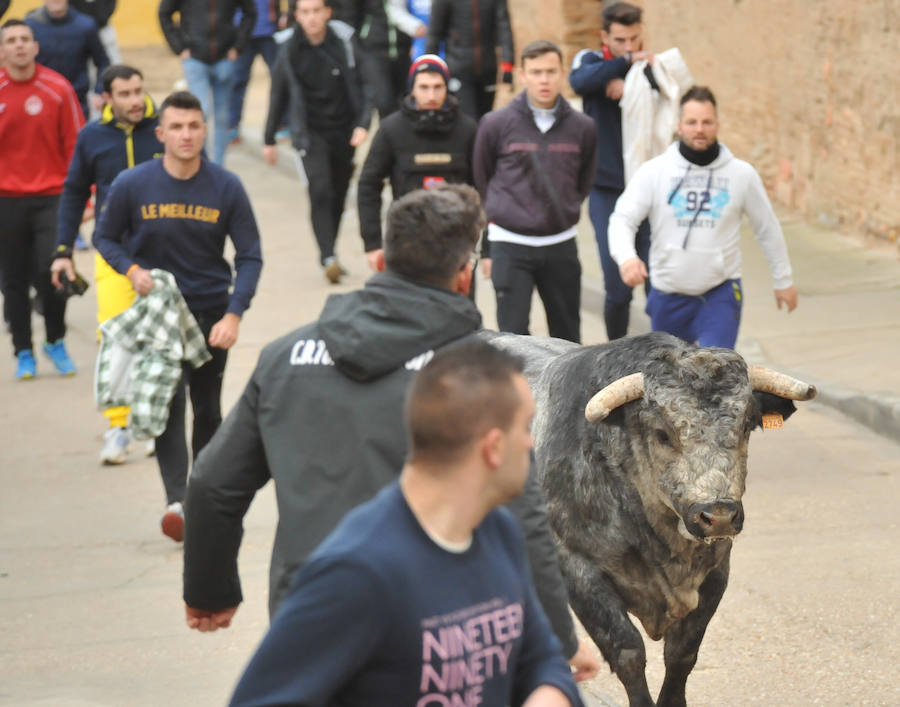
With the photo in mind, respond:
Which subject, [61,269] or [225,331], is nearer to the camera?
[225,331]

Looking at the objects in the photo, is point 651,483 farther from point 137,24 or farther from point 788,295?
point 137,24

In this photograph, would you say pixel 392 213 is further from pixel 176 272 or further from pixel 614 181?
pixel 614 181

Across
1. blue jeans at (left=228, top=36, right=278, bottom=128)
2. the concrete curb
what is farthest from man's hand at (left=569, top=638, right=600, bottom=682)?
blue jeans at (left=228, top=36, right=278, bottom=128)

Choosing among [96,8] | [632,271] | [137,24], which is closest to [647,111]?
[632,271]

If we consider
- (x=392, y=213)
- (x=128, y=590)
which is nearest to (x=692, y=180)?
(x=128, y=590)

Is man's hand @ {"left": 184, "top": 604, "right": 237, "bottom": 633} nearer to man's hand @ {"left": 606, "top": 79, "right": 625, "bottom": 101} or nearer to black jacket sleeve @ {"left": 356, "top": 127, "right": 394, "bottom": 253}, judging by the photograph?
black jacket sleeve @ {"left": 356, "top": 127, "right": 394, "bottom": 253}

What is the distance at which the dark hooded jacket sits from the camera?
368 centimetres

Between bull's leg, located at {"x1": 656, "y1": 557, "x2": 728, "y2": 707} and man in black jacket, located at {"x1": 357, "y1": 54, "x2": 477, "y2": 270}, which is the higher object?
man in black jacket, located at {"x1": 357, "y1": 54, "x2": 477, "y2": 270}

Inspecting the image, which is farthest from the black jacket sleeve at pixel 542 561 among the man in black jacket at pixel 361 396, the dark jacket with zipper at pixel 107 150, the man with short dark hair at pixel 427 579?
the dark jacket with zipper at pixel 107 150

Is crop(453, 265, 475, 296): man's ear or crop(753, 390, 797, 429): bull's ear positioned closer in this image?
crop(453, 265, 475, 296): man's ear

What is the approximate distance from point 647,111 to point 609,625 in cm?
539

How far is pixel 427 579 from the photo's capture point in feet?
9.32

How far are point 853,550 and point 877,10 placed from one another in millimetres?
6649

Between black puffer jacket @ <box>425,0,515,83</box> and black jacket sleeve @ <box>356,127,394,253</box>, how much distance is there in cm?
451
